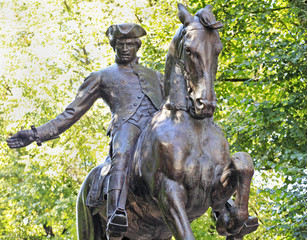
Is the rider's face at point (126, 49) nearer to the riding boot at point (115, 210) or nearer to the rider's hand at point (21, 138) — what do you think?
the rider's hand at point (21, 138)

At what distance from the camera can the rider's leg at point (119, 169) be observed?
527cm

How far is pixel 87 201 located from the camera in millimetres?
6004

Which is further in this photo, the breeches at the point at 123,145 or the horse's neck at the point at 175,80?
the breeches at the point at 123,145

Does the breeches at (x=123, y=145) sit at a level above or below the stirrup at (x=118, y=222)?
above

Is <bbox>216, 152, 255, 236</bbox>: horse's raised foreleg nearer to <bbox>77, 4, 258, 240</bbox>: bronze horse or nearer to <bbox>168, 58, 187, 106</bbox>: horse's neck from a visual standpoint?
<bbox>77, 4, 258, 240</bbox>: bronze horse

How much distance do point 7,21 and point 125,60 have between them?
1736 centimetres

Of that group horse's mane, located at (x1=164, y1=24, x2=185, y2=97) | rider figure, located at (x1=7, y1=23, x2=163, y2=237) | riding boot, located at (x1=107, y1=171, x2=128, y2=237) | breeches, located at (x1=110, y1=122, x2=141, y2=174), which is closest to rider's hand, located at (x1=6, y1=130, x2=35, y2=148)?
rider figure, located at (x1=7, y1=23, x2=163, y2=237)

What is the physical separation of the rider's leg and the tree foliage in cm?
597

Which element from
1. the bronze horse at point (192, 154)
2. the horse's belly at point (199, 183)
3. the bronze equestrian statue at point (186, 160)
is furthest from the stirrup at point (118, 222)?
the horse's belly at point (199, 183)

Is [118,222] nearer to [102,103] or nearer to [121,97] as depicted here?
[121,97]

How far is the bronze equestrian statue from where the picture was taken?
4820 millimetres

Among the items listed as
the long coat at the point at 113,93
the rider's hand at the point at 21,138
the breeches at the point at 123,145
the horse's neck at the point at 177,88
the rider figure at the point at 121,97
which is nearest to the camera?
the horse's neck at the point at 177,88

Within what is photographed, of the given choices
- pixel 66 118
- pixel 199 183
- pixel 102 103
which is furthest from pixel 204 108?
pixel 102 103

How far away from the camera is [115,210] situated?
533cm
